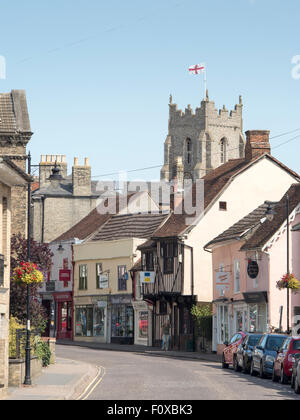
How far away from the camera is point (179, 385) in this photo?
26.1 meters

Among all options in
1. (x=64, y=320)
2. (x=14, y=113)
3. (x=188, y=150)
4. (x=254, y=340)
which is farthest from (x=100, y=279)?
(x=188, y=150)

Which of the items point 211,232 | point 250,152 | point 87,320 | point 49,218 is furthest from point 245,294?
point 49,218

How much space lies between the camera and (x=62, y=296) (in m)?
72.9

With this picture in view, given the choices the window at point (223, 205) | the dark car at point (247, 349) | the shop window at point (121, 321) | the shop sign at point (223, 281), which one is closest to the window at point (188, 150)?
the shop window at point (121, 321)

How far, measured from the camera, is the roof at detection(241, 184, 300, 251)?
1771 inches

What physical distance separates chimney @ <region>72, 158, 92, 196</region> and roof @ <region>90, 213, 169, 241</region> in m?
9.14

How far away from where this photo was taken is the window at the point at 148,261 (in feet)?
197

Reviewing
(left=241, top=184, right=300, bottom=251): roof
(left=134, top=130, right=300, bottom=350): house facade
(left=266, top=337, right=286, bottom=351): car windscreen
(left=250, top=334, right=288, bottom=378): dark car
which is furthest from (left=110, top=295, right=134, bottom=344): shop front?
(left=266, top=337, right=286, bottom=351): car windscreen

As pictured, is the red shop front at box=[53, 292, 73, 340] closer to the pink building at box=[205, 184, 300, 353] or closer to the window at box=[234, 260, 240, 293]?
the pink building at box=[205, 184, 300, 353]

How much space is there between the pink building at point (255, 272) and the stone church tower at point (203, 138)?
88753mm

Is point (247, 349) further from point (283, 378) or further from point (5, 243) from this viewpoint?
point (5, 243)

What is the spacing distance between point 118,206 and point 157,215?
8.27m

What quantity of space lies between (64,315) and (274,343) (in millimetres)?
44102
